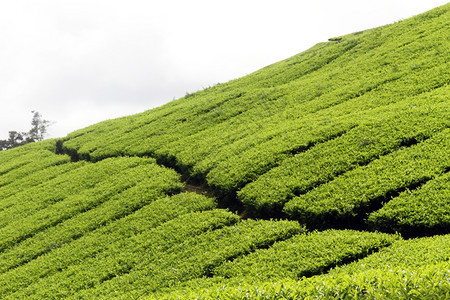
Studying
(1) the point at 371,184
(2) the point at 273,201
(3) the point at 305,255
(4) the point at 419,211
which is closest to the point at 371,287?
(3) the point at 305,255

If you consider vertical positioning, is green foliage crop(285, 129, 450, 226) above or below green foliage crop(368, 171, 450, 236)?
above

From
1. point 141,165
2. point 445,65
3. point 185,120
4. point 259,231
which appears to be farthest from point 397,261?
point 185,120

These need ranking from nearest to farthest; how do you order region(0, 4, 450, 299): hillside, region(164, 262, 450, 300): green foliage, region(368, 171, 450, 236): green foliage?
1. region(164, 262, 450, 300): green foliage
2. region(0, 4, 450, 299): hillside
3. region(368, 171, 450, 236): green foliage

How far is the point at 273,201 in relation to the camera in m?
15.9

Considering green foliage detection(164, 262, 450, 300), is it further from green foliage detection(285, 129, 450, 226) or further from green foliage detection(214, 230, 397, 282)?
green foliage detection(285, 129, 450, 226)

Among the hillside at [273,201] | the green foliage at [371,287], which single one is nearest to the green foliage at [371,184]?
the hillside at [273,201]

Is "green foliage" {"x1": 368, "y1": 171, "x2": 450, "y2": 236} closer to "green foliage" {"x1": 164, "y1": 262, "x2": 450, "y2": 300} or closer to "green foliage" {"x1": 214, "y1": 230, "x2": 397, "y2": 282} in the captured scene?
"green foliage" {"x1": 214, "y1": 230, "x2": 397, "y2": 282}

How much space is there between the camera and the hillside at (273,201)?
37.6 ft

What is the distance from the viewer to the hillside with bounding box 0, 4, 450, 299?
11453mm

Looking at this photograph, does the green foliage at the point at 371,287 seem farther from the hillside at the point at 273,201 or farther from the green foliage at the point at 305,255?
the green foliage at the point at 305,255

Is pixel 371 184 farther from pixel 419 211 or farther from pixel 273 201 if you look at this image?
pixel 273 201

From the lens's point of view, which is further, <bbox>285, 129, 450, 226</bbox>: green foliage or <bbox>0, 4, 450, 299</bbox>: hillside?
<bbox>285, 129, 450, 226</bbox>: green foliage

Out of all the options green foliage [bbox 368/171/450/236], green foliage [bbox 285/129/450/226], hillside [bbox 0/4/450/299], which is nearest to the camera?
hillside [bbox 0/4/450/299]

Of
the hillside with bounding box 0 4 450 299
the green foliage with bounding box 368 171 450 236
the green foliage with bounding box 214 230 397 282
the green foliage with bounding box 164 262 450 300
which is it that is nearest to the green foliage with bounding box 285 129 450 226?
the hillside with bounding box 0 4 450 299
